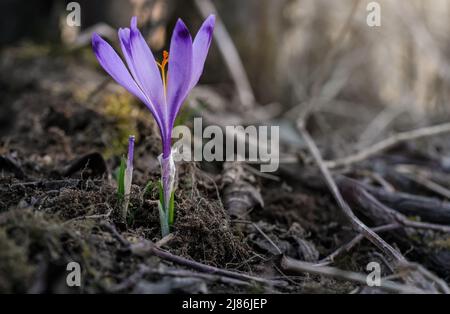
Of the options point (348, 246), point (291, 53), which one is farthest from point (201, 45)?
point (291, 53)

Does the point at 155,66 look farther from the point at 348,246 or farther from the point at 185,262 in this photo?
the point at 348,246

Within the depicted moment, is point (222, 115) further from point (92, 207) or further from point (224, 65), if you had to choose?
point (92, 207)

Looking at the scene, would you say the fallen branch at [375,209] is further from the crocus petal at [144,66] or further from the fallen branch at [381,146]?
the crocus petal at [144,66]

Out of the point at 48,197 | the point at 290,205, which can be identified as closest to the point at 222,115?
the point at 290,205

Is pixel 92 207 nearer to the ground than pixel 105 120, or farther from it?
nearer to the ground

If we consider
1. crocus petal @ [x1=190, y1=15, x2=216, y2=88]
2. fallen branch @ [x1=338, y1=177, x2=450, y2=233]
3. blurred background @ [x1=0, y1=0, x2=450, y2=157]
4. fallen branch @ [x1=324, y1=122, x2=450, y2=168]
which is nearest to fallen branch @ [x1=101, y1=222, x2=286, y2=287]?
crocus petal @ [x1=190, y1=15, x2=216, y2=88]

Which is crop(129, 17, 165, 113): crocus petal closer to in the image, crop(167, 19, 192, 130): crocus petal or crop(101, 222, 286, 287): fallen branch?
crop(167, 19, 192, 130): crocus petal
